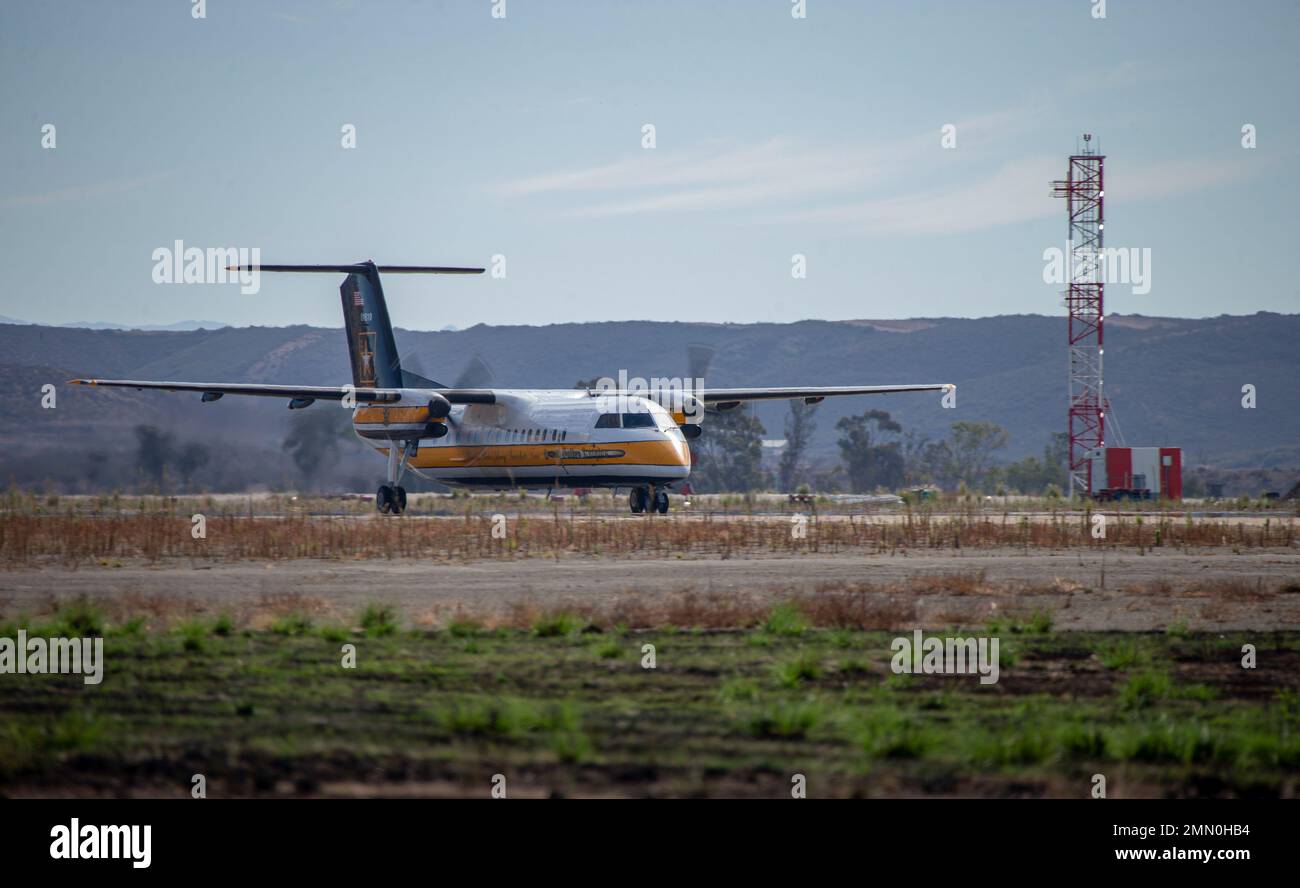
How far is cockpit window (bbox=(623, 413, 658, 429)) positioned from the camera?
1454 inches

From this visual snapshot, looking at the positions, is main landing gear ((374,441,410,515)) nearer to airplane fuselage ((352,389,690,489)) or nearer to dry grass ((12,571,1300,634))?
airplane fuselage ((352,389,690,489))

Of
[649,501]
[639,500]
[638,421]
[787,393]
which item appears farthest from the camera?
[787,393]

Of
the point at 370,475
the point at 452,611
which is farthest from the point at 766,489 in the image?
the point at 452,611

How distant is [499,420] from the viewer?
137 ft

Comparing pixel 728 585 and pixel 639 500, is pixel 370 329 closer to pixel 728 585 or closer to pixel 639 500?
pixel 639 500

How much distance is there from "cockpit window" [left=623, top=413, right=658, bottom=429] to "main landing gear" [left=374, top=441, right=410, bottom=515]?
9345mm

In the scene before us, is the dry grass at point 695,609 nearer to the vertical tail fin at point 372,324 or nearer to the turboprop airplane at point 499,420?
the turboprop airplane at point 499,420

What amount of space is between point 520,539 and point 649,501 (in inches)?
391

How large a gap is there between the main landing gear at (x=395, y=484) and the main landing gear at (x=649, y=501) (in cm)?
835

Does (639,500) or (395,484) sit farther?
(395,484)

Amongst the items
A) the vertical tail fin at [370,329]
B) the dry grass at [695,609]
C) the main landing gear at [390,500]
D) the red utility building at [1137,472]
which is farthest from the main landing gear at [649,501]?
the red utility building at [1137,472]

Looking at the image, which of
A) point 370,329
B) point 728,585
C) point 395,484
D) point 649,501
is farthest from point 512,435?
point 728,585
